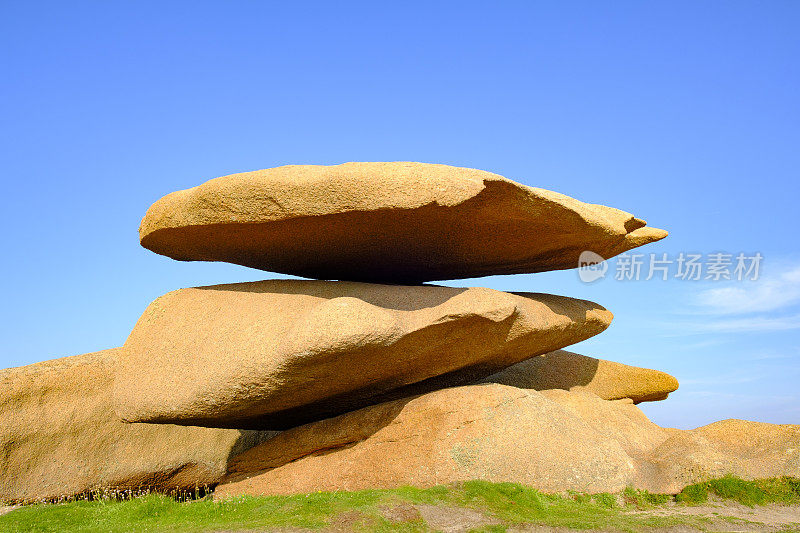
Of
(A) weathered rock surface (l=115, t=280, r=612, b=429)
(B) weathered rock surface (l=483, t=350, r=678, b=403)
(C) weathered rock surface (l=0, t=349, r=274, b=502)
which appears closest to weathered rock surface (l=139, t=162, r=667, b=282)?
(A) weathered rock surface (l=115, t=280, r=612, b=429)

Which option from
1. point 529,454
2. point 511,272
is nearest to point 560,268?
point 511,272

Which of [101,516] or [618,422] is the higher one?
[618,422]

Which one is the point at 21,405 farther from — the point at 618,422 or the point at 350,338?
the point at 618,422

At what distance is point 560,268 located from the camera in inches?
550

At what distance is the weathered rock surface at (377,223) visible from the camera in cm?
954

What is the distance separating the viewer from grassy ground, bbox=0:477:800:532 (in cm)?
813

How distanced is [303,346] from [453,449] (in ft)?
8.80

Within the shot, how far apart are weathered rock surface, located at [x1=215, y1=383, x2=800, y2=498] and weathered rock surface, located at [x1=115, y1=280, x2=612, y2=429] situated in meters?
0.56

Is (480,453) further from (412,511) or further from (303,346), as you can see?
(303,346)

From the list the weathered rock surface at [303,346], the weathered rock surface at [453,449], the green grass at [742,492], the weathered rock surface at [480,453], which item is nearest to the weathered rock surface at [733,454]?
the weathered rock surface at [480,453]

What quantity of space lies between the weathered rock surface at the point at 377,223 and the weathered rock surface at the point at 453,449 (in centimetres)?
254

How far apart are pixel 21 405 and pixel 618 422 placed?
1108 centimetres

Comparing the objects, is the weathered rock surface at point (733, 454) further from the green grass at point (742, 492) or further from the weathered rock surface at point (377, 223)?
the weathered rock surface at point (377, 223)

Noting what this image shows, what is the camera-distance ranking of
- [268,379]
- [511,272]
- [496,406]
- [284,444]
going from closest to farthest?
[268,379] < [496,406] < [284,444] < [511,272]
